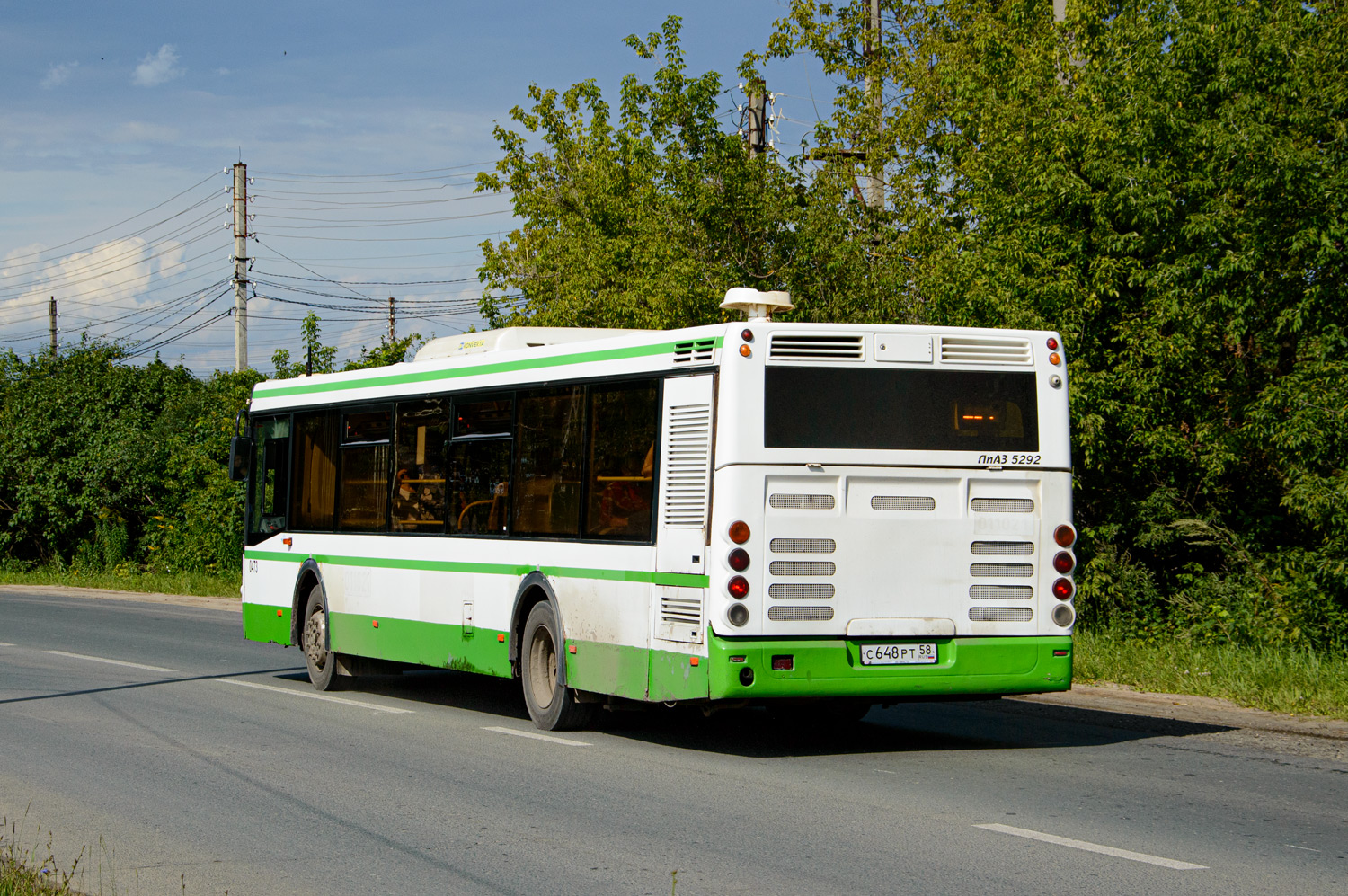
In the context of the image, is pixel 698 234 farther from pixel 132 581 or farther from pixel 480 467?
pixel 132 581

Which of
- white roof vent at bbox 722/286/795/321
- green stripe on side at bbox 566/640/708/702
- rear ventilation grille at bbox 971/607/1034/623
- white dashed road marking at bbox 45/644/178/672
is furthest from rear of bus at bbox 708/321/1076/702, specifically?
white dashed road marking at bbox 45/644/178/672

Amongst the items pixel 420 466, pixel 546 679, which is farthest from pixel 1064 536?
pixel 420 466

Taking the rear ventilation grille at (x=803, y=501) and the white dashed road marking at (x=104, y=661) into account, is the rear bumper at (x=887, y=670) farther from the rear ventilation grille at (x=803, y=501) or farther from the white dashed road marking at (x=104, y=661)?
the white dashed road marking at (x=104, y=661)

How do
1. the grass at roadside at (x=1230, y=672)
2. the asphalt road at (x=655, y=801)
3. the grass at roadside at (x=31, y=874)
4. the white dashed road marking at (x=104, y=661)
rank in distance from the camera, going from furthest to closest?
the white dashed road marking at (x=104, y=661) → the grass at roadside at (x=1230, y=672) → the asphalt road at (x=655, y=801) → the grass at roadside at (x=31, y=874)

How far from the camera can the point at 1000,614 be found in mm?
10469

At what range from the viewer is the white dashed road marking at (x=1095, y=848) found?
272 inches

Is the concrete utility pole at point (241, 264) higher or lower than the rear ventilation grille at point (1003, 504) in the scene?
higher

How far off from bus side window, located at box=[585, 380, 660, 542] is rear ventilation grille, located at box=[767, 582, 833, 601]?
3.59 feet

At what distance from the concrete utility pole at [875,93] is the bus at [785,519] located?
17.3m

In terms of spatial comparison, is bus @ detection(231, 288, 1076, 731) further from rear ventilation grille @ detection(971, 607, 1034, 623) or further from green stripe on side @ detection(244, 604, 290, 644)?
green stripe on side @ detection(244, 604, 290, 644)

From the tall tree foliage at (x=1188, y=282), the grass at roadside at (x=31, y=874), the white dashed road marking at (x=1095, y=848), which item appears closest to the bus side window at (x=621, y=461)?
the white dashed road marking at (x=1095, y=848)

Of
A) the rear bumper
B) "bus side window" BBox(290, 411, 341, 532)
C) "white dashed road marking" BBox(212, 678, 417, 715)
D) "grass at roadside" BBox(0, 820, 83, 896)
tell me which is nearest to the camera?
"grass at roadside" BBox(0, 820, 83, 896)

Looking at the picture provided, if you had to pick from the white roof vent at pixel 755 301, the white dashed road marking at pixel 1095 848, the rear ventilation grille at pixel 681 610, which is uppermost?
the white roof vent at pixel 755 301

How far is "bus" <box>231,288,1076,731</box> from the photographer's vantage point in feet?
32.8
